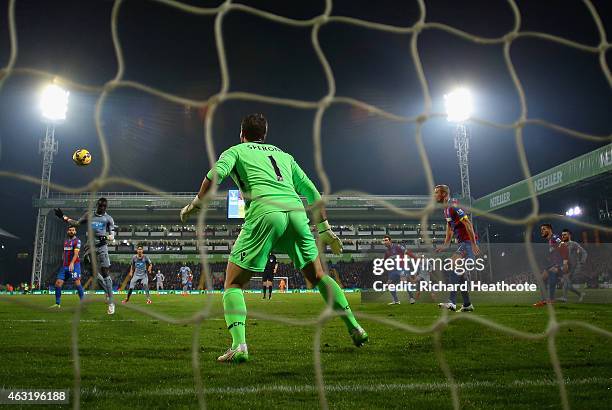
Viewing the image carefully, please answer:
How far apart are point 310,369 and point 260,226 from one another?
44.2 inches

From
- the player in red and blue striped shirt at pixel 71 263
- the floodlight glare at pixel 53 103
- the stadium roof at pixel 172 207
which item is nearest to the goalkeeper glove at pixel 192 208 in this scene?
the player in red and blue striped shirt at pixel 71 263

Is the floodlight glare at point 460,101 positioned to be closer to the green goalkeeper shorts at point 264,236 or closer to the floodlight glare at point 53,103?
the floodlight glare at point 53,103

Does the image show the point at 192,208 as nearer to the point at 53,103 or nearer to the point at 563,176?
the point at 563,176

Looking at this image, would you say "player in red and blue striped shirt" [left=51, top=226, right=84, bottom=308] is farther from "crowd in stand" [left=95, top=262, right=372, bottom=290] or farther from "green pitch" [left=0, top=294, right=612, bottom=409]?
"crowd in stand" [left=95, top=262, right=372, bottom=290]

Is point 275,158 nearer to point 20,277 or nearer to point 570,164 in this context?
point 570,164

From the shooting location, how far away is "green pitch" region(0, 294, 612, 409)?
257 centimetres

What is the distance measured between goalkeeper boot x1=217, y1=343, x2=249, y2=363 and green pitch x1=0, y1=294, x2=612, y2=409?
88mm

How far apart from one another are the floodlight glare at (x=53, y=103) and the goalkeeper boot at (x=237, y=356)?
2600 cm

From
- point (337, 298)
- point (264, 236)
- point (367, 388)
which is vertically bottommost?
point (367, 388)

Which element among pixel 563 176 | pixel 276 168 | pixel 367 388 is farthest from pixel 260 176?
pixel 563 176

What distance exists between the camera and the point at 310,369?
3.42 m

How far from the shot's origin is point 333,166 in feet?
138

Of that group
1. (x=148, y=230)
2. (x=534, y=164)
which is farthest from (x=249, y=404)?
(x=148, y=230)

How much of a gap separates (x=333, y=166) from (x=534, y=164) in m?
16.4
